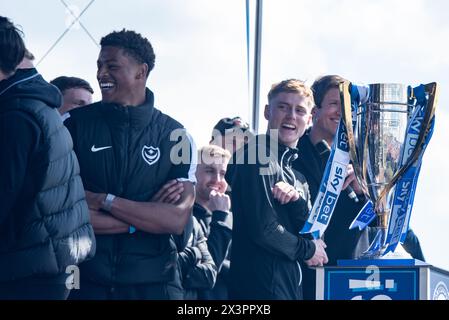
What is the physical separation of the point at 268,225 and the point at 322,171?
0.57 metres

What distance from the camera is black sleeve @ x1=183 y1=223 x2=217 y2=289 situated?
4492 mm

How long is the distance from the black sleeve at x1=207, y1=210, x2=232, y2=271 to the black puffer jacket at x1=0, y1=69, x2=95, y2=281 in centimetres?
94

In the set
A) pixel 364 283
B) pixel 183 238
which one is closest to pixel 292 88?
pixel 183 238

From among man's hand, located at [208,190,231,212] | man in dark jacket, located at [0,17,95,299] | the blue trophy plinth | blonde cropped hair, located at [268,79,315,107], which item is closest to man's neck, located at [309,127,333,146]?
blonde cropped hair, located at [268,79,315,107]

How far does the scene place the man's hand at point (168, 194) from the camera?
4219mm

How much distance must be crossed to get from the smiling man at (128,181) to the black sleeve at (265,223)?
11.6 inches

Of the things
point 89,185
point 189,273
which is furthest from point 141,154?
point 189,273

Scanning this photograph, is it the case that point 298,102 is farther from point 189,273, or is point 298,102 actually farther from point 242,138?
point 189,273

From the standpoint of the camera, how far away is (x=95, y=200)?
13.6ft

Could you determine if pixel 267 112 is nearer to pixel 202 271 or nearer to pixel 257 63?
pixel 257 63

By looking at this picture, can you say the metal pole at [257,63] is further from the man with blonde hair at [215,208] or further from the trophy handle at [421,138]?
the trophy handle at [421,138]

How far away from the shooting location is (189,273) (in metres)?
4.49

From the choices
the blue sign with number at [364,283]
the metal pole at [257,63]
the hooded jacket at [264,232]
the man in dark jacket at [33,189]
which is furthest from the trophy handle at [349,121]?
the metal pole at [257,63]
